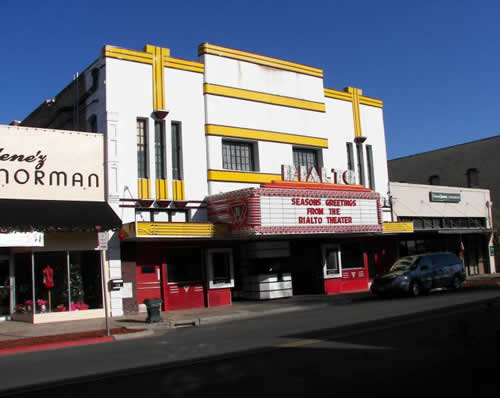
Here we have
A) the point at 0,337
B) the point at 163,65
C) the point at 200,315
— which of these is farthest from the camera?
the point at 163,65

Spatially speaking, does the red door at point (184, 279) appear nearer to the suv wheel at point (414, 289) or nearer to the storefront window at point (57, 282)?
the storefront window at point (57, 282)

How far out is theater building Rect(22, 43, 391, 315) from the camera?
20.8 metres

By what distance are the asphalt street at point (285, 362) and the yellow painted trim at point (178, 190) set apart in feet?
26.1


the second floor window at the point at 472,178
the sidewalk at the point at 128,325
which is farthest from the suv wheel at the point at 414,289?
the second floor window at the point at 472,178

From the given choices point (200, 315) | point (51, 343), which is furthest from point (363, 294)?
point (51, 343)

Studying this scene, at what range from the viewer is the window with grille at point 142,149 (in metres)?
21.5

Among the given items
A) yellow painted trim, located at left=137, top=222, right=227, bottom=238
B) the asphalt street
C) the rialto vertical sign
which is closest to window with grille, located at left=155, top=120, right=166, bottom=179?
the rialto vertical sign

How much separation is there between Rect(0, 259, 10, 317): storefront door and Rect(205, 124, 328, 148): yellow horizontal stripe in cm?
941

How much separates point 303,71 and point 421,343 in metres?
18.4

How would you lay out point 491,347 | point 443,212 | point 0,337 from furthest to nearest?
point 443,212, point 0,337, point 491,347

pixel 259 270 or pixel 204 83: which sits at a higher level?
pixel 204 83

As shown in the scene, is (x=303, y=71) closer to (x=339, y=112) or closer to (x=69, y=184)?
(x=339, y=112)

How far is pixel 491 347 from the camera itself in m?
9.84

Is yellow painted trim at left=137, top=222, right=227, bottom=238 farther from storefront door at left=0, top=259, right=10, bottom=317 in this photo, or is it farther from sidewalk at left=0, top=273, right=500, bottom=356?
storefront door at left=0, top=259, right=10, bottom=317
